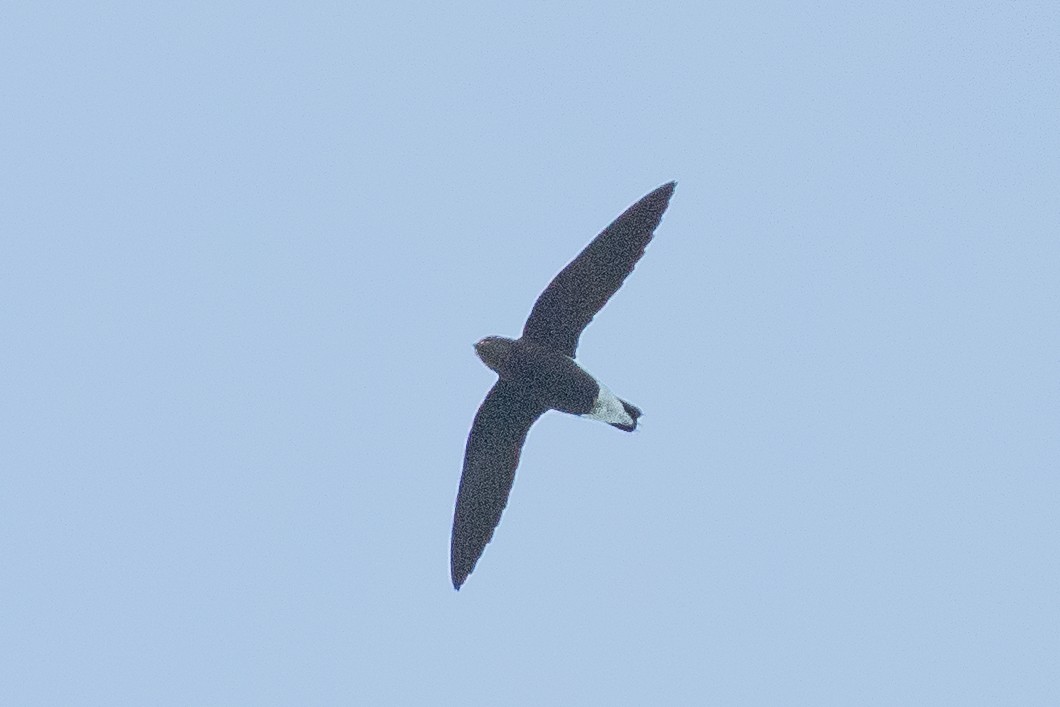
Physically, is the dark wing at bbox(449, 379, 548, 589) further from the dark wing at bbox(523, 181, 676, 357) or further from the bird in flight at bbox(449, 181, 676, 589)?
the dark wing at bbox(523, 181, 676, 357)

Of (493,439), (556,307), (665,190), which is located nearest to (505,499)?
(493,439)

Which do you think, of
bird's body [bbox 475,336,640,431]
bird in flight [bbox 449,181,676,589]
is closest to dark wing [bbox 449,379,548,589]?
bird in flight [bbox 449,181,676,589]

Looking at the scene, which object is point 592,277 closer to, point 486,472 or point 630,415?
point 630,415

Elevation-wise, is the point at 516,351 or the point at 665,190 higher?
the point at 665,190

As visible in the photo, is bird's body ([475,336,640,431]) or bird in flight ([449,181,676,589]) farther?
bird's body ([475,336,640,431])

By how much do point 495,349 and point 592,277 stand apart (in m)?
1.40

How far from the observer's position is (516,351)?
21.2 metres

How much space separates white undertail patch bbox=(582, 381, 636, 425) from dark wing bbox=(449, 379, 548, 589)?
3.14 feet

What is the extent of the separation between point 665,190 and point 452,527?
4.88 meters

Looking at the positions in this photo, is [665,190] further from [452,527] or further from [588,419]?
[452,527]

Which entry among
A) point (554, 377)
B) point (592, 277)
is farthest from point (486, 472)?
point (592, 277)

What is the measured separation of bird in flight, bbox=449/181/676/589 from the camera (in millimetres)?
20953

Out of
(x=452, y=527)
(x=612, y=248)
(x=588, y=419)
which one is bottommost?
(x=452, y=527)

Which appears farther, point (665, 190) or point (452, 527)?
point (452, 527)
